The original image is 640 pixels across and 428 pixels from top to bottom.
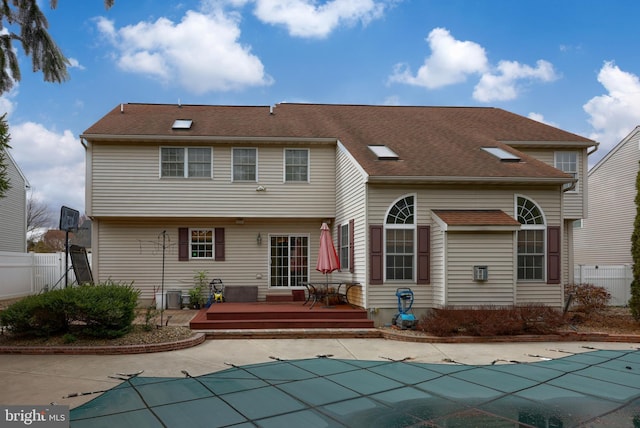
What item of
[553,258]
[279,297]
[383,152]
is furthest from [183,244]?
[553,258]

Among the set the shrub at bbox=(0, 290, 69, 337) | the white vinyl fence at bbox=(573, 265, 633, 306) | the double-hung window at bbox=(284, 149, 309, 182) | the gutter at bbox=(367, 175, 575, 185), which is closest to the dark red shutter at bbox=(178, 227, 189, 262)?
the double-hung window at bbox=(284, 149, 309, 182)

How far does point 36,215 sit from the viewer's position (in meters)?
43.3

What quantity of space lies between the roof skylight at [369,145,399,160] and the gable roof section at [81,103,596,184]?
16cm

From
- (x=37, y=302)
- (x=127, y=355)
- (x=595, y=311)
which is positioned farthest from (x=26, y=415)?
(x=595, y=311)

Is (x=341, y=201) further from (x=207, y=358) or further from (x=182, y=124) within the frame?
(x=207, y=358)

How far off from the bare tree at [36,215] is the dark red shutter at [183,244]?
3542 cm

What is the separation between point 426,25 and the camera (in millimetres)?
14727

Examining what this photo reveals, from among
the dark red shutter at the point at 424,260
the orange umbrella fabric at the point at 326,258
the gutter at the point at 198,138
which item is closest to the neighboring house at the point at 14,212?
the gutter at the point at 198,138

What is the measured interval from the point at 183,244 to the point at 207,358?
7173mm

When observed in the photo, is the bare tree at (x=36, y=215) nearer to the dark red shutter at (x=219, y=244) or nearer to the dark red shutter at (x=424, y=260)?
the dark red shutter at (x=219, y=244)

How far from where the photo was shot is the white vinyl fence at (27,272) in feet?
52.2

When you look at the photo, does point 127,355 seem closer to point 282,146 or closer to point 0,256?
point 282,146

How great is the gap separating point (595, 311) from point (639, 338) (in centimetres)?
277

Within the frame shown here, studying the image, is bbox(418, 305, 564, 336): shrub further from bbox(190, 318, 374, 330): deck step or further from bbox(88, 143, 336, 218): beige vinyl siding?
bbox(88, 143, 336, 218): beige vinyl siding
